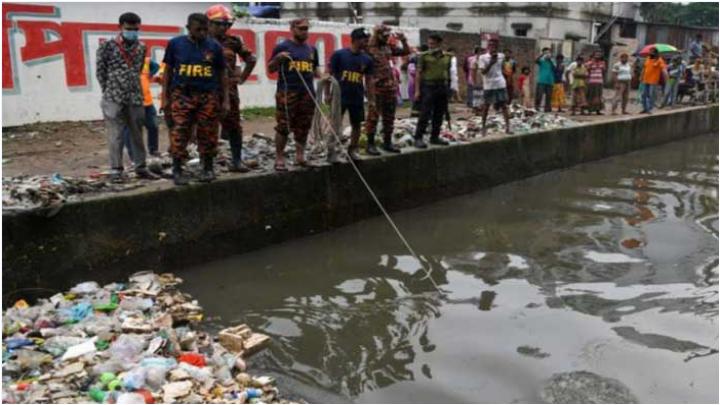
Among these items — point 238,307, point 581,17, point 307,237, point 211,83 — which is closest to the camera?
point 238,307

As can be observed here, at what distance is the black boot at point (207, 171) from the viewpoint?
6088 millimetres

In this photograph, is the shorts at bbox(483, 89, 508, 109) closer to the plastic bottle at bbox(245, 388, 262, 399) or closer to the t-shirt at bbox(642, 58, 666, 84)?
the t-shirt at bbox(642, 58, 666, 84)

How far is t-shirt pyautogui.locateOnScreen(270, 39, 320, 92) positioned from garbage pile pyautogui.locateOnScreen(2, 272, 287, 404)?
254 cm

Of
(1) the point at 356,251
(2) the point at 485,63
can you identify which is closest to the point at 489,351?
(1) the point at 356,251

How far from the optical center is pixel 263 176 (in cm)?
657

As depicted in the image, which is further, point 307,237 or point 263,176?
point 307,237

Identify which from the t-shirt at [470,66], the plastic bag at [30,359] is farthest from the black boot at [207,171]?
the t-shirt at [470,66]

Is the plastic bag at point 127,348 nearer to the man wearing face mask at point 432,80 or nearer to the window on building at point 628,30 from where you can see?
the man wearing face mask at point 432,80

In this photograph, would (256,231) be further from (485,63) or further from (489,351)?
(485,63)

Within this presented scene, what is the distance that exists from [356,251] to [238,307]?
1.80 meters

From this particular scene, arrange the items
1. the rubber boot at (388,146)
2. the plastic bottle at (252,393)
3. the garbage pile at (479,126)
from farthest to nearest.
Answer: the garbage pile at (479,126)
the rubber boot at (388,146)
the plastic bottle at (252,393)

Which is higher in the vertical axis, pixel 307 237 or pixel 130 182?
pixel 130 182

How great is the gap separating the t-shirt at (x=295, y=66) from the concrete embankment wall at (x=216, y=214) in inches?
36.5

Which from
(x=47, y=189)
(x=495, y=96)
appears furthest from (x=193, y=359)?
(x=495, y=96)
